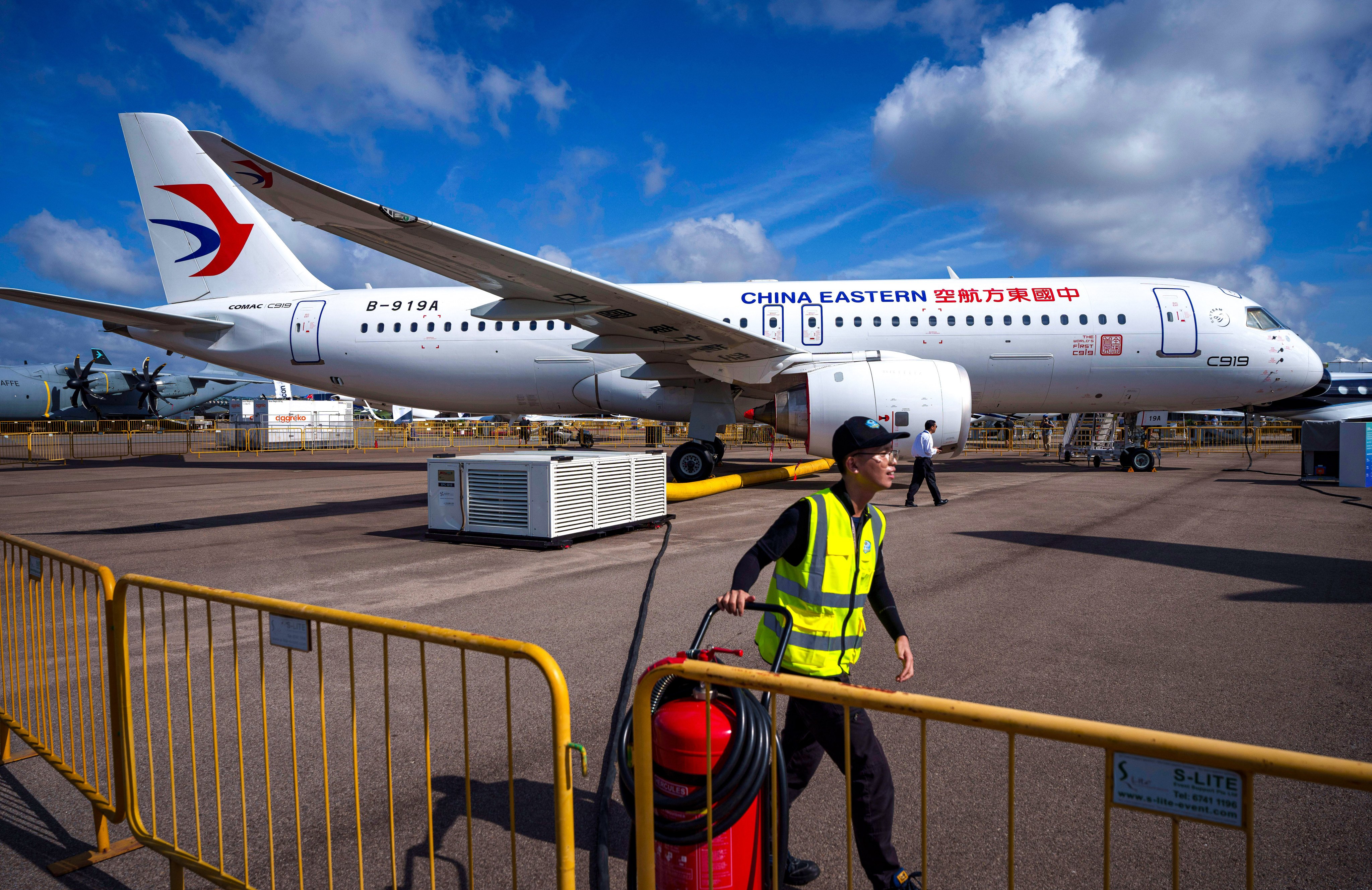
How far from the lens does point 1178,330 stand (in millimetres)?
13156

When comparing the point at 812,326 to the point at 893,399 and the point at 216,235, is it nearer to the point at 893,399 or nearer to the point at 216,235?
the point at 893,399

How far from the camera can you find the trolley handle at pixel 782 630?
2.25 metres

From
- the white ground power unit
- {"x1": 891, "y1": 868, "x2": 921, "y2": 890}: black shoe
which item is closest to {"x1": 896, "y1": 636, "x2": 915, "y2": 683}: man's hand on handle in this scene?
{"x1": 891, "y1": 868, "x2": 921, "y2": 890}: black shoe

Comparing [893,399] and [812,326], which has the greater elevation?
[812,326]

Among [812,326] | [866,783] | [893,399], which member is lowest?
[866,783]

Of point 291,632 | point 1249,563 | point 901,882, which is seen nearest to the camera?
point 901,882

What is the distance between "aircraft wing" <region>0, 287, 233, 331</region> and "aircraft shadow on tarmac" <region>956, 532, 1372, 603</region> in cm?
1519

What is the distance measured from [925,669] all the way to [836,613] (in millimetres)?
2008

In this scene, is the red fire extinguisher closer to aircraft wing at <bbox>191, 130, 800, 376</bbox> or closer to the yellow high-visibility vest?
the yellow high-visibility vest

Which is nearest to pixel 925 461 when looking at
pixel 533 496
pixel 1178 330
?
pixel 533 496

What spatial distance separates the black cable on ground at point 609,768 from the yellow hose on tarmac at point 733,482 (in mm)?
6107

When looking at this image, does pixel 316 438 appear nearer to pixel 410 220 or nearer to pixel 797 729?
pixel 410 220

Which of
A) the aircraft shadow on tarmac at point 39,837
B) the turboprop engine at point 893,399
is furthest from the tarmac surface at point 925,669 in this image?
the turboprop engine at point 893,399

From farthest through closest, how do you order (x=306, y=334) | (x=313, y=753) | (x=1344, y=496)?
(x=306, y=334), (x=1344, y=496), (x=313, y=753)
